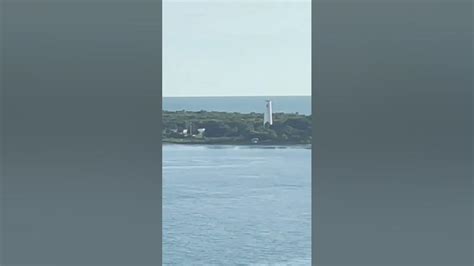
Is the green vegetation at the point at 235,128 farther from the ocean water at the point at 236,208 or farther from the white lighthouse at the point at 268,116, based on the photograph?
the ocean water at the point at 236,208

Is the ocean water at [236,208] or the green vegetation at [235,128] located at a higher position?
the green vegetation at [235,128]

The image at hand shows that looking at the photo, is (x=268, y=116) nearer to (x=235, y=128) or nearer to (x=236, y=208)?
(x=235, y=128)
